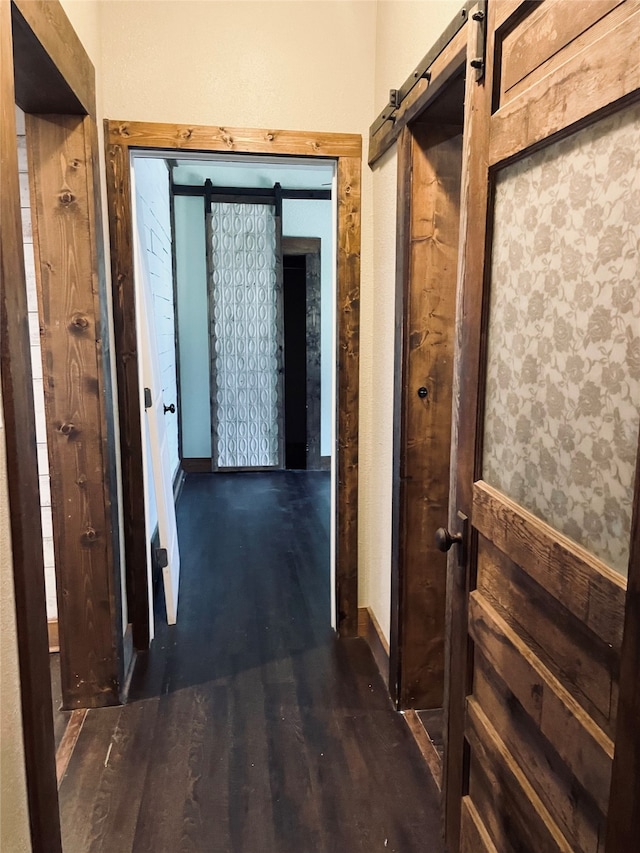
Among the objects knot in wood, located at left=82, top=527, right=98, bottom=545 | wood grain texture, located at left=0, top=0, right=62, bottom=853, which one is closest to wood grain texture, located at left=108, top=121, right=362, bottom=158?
wood grain texture, located at left=0, top=0, right=62, bottom=853

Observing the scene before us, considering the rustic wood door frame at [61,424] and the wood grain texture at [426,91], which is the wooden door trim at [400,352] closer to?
the wood grain texture at [426,91]

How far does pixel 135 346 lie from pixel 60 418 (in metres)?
0.48

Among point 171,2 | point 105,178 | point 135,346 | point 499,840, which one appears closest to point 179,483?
point 135,346

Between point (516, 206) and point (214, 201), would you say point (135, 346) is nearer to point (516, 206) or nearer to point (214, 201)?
point (516, 206)

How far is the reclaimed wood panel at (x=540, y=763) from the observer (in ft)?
3.08

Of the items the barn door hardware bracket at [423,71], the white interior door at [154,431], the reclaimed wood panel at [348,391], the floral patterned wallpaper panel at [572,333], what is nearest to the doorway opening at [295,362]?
the white interior door at [154,431]

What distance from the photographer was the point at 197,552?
3.69 metres

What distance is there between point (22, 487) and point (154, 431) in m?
1.53

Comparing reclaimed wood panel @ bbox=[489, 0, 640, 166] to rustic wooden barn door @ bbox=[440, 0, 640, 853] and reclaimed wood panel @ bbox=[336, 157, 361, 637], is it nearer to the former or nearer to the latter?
rustic wooden barn door @ bbox=[440, 0, 640, 853]

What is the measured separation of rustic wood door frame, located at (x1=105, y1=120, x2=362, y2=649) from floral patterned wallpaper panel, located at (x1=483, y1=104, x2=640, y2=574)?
1.31 metres

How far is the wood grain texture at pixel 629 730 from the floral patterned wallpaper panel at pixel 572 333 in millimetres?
111

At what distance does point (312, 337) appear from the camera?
19.0ft

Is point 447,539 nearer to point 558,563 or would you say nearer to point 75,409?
point 558,563

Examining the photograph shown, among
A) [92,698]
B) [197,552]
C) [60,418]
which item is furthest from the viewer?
[197,552]
